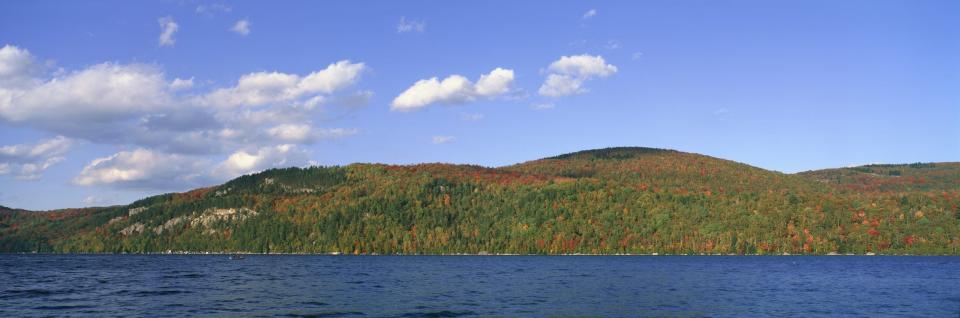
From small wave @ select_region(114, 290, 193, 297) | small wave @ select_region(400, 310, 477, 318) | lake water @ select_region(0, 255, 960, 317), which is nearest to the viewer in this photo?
small wave @ select_region(400, 310, 477, 318)

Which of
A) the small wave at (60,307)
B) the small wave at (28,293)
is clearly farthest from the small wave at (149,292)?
the small wave at (60,307)

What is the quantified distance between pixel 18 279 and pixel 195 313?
255ft

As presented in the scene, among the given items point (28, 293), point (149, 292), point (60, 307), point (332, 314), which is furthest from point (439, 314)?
point (28, 293)

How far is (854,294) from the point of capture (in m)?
106

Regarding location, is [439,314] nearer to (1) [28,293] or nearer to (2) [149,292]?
(2) [149,292]

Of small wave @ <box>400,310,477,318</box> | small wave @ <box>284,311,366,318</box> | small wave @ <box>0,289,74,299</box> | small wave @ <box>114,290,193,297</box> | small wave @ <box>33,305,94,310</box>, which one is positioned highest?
small wave @ <box>0,289,74,299</box>

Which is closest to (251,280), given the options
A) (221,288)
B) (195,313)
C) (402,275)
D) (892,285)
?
(221,288)

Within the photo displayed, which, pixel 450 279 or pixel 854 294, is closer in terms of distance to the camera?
pixel 854 294

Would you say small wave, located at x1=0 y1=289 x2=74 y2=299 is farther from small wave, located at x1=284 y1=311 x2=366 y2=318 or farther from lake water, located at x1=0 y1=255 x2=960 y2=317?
small wave, located at x1=284 y1=311 x2=366 y2=318

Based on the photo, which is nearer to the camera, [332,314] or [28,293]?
[332,314]

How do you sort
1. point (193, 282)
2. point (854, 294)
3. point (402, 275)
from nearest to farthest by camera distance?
point (854, 294), point (193, 282), point (402, 275)

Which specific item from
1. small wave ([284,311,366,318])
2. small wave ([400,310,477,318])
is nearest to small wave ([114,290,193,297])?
small wave ([284,311,366,318])

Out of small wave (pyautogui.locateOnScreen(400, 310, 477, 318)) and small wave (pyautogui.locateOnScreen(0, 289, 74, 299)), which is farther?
small wave (pyautogui.locateOnScreen(0, 289, 74, 299))

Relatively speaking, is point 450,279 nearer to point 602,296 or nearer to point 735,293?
point 602,296
